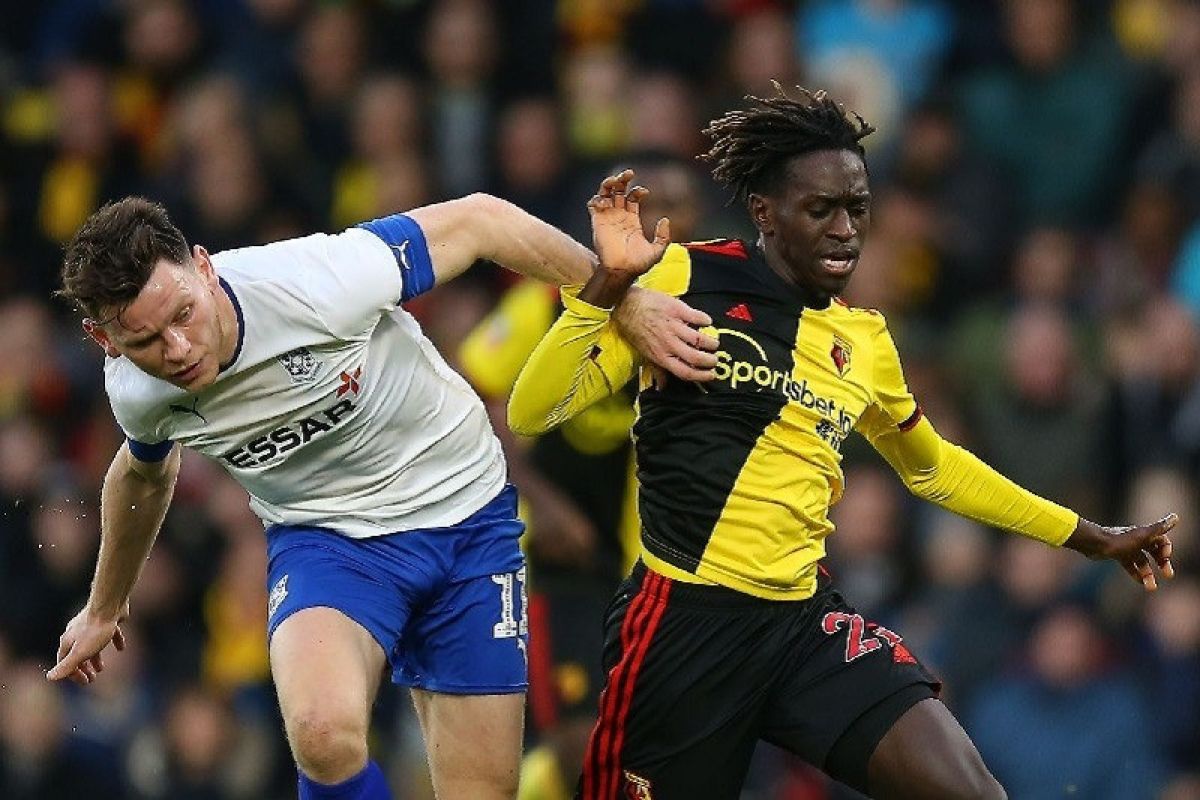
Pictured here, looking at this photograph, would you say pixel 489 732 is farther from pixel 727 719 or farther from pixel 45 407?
pixel 45 407

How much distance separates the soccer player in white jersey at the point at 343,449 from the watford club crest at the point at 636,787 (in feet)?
1.04

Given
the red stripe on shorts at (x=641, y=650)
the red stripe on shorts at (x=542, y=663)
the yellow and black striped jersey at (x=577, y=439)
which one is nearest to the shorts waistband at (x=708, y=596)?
the red stripe on shorts at (x=641, y=650)

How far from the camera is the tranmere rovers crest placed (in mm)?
5133

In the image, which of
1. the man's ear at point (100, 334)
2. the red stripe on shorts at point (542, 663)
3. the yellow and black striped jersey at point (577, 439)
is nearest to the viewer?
the man's ear at point (100, 334)

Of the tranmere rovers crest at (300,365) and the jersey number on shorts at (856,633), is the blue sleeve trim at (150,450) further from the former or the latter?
the jersey number on shorts at (856,633)

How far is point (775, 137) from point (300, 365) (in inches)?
48.2

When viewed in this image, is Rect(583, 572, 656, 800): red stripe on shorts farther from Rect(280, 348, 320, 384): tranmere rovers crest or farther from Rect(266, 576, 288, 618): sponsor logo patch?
Rect(280, 348, 320, 384): tranmere rovers crest

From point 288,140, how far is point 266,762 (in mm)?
2859

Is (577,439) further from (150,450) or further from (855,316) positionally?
(150,450)

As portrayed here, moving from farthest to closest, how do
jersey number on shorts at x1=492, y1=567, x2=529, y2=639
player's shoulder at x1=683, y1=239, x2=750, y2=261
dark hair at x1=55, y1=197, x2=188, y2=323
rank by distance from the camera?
jersey number on shorts at x1=492, y1=567, x2=529, y2=639
player's shoulder at x1=683, y1=239, x2=750, y2=261
dark hair at x1=55, y1=197, x2=188, y2=323

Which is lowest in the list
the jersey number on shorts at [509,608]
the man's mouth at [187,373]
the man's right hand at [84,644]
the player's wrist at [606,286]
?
the man's right hand at [84,644]

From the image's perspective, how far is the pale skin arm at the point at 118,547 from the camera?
5.43 metres

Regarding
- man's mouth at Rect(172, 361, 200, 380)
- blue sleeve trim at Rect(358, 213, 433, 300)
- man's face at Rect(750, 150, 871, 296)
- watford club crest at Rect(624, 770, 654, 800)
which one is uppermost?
man's face at Rect(750, 150, 871, 296)

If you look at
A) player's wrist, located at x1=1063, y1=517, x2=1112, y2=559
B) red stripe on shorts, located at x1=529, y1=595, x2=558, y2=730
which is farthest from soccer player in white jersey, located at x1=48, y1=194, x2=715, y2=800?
red stripe on shorts, located at x1=529, y1=595, x2=558, y2=730
